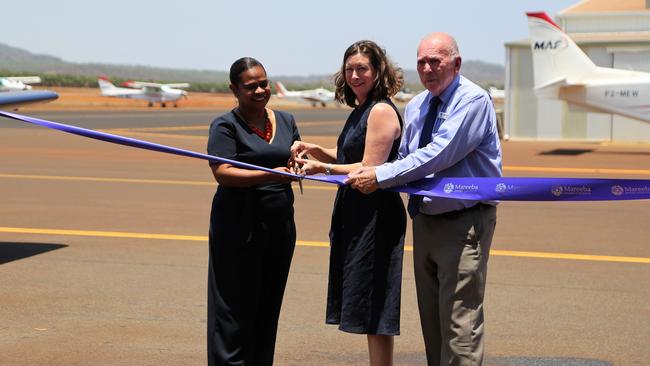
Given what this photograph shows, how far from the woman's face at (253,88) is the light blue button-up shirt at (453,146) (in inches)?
29.2

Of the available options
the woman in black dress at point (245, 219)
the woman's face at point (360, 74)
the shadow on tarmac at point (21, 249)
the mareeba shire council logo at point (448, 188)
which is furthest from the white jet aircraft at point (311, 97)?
the mareeba shire council logo at point (448, 188)

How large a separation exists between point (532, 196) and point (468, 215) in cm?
45

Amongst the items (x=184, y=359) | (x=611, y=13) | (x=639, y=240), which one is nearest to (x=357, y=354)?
(x=184, y=359)

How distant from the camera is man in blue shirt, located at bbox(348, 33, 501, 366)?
4.70m

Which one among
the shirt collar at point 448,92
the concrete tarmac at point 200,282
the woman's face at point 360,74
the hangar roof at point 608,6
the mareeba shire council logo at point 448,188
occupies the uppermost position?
the hangar roof at point 608,6

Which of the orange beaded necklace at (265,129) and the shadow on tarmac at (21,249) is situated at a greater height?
the orange beaded necklace at (265,129)

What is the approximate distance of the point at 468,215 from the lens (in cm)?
480

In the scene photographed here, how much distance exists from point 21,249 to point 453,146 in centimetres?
663

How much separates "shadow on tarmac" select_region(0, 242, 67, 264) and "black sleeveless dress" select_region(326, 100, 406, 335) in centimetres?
527

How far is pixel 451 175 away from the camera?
4.80m

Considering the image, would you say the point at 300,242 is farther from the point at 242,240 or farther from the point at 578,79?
the point at 578,79

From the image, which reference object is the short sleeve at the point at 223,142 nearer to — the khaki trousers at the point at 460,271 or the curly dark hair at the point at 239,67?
the curly dark hair at the point at 239,67

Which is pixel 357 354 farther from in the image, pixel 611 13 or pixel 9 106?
pixel 611 13

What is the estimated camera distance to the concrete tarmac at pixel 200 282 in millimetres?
6383
